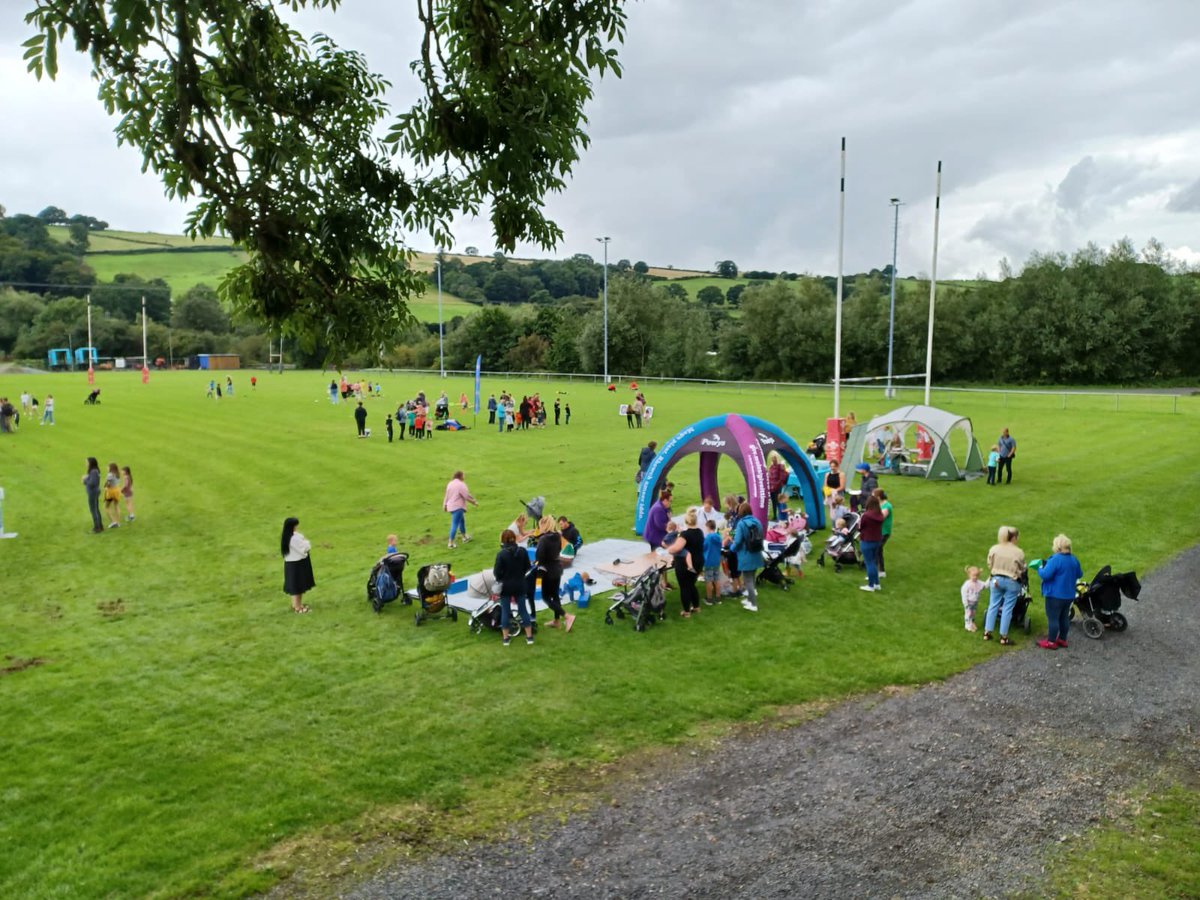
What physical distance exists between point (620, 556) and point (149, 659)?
7.56 m

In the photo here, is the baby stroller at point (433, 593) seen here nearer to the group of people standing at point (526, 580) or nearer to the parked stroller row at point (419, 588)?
the parked stroller row at point (419, 588)

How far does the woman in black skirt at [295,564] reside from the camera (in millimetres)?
12750

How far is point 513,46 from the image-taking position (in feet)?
21.6

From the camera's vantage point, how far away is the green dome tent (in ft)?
79.4

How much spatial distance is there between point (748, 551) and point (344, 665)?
5839mm

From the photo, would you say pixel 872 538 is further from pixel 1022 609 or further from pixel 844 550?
pixel 1022 609

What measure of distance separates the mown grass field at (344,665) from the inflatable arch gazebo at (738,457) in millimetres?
1764

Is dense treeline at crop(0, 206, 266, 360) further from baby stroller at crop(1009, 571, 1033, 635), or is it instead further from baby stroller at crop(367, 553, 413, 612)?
baby stroller at crop(1009, 571, 1033, 635)

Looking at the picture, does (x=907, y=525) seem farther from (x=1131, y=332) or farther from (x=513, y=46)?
(x=1131, y=332)

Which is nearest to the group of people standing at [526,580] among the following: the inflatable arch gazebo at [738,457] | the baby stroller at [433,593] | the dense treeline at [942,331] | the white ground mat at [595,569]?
the white ground mat at [595,569]

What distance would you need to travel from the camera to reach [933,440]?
2497cm

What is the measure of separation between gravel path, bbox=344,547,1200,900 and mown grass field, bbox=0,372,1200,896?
61 centimetres

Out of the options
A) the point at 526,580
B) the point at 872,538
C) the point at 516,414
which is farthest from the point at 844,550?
the point at 516,414

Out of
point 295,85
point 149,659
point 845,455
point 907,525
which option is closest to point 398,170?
point 295,85
